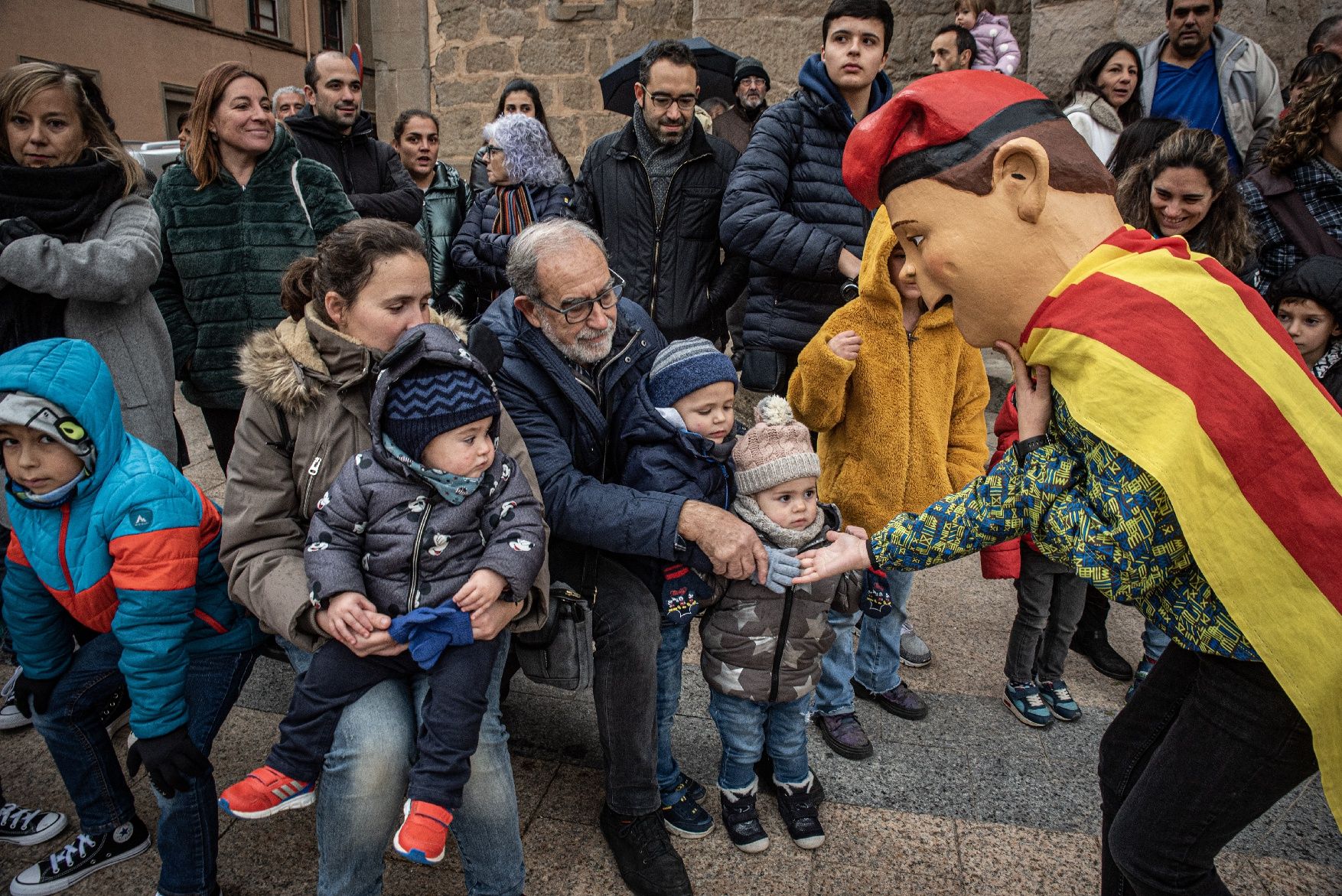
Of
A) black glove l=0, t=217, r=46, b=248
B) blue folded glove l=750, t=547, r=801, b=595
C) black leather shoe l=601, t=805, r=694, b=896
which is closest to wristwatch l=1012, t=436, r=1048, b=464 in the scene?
blue folded glove l=750, t=547, r=801, b=595

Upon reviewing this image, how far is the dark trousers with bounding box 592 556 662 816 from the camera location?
2316mm

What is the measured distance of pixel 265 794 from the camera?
193 centimetres

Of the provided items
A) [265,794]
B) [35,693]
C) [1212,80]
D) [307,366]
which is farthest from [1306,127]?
[35,693]

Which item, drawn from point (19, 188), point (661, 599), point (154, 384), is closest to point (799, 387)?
point (661, 599)

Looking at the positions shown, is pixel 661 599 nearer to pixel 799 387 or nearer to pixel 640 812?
pixel 640 812

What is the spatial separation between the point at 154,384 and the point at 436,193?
2.24 metres

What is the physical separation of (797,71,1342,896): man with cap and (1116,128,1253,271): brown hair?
1.61m

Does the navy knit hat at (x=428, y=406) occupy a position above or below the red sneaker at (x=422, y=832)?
above

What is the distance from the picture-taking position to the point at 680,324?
390 cm

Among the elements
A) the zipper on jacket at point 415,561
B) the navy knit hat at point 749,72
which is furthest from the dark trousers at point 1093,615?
the navy knit hat at point 749,72

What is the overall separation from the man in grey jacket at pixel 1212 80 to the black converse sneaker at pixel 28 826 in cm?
515

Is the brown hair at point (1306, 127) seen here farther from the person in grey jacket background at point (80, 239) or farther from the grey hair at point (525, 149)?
the person in grey jacket background at point (80, 239)

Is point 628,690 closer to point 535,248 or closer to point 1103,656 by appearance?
point 535,248

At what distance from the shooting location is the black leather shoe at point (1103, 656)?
3.32 meters
